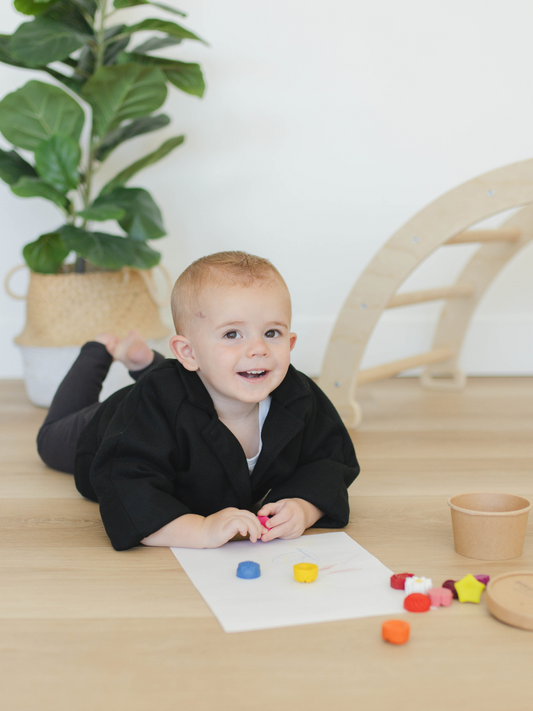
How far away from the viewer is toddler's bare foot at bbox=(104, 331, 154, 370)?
135cm

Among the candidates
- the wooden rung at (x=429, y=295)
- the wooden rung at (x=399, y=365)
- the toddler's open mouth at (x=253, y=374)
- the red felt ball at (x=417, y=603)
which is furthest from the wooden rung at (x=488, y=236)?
the red felt ball at (x=417, y=603)

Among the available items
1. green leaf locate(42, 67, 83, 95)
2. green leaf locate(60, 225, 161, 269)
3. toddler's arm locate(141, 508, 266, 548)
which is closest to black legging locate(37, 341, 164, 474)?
green leaf locate(60, 225, 161, 269)

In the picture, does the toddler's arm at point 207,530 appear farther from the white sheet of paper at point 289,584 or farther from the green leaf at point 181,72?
the green leaf at point 181,72

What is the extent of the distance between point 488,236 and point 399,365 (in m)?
0.38

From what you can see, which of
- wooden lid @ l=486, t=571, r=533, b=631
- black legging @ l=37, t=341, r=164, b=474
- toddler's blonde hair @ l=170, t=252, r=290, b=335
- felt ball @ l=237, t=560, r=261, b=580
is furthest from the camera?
black legging @ l=37, t=341, r=164, b=474

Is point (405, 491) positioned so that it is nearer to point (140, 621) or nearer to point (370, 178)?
point (140, 621)

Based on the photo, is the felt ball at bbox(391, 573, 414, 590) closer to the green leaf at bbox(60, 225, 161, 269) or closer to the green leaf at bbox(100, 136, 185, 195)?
the green leaf at bbox(60, 225, 161, 269)

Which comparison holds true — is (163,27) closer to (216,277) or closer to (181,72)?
(181,72)

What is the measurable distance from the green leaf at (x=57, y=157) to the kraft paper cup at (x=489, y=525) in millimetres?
1164

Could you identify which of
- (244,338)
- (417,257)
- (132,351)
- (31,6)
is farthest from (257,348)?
(31,6)

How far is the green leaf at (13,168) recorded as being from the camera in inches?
66.2

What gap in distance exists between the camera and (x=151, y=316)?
74.4 inches

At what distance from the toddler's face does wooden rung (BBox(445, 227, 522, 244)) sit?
748mm

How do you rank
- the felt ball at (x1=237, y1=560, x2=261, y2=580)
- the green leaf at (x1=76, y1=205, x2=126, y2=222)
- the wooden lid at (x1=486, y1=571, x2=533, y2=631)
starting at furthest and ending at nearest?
the green leaf at (x1=76, y1=205, x2=126, y2=222)
the felt ball at (x1=237, y1=560, x2=261, y2=580)
the wooden lid at (x1=486, y1=571, x2=533, y2=631)
